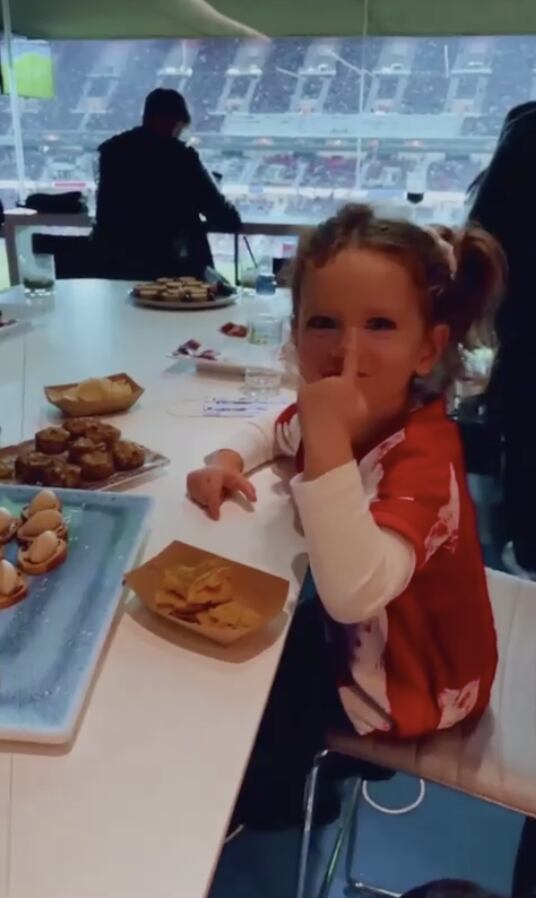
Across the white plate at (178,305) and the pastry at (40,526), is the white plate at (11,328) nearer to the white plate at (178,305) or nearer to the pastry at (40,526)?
the white plate at (178,305)

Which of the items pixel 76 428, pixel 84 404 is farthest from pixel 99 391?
pixel 76 428

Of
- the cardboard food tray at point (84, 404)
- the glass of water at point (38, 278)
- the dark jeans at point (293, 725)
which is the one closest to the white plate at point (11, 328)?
Result: the glass of water at point (38, 278)

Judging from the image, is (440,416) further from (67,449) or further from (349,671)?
(67,449)

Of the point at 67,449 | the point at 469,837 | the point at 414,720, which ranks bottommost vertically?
the point at 469,837

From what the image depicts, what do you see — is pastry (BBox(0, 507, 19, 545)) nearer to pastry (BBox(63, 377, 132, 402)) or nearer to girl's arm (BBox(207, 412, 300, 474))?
girl's arm (BBox(207, 412, 300, 474))

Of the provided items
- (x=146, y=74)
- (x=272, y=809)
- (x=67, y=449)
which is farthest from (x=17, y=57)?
(x=272, y=809)

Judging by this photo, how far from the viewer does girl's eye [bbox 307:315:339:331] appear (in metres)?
0.85

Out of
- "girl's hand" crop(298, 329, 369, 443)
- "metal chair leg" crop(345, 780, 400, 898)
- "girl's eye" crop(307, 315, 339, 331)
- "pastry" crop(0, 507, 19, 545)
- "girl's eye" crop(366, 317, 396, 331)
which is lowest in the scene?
"metal chair leg" crop(345, 780, 400, 898)

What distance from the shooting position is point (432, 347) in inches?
34.8

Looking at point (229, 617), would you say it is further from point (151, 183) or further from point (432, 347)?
point (151, 183)

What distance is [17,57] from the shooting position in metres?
4.88

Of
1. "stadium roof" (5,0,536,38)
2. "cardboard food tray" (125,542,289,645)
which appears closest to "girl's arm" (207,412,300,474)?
"cardboard food tray" (125,542,289,645)

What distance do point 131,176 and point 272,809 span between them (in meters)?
2.64

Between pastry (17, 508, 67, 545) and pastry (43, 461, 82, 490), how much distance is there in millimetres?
131
